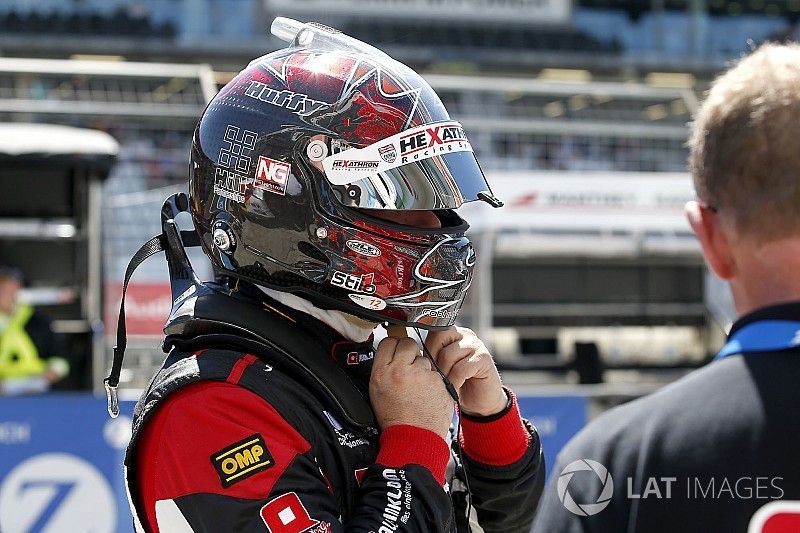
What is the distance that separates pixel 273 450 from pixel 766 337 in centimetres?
73

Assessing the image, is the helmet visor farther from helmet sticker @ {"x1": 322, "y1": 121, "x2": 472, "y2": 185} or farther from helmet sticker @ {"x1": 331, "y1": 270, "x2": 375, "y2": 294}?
helmet sticker @ {"x1": 331, "y1": 270, "x2": 375, "y2": 294}

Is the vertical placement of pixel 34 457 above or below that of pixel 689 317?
above

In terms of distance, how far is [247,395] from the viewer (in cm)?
171

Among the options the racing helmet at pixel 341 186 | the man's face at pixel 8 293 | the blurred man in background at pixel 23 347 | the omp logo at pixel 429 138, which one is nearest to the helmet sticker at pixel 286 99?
the racing helmet at pixel 341 186

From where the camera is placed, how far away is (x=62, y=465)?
17.8ft

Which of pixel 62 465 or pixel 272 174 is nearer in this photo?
pixel 272 174

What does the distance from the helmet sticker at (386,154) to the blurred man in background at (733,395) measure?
637mm

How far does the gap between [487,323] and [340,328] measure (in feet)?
24.9

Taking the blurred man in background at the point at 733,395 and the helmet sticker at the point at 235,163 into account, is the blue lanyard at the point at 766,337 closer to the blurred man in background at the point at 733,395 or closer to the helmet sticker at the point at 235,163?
the blurred man in background at the point at 733,395

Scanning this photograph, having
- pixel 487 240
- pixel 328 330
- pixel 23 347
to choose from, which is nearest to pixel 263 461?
pixel 328 330

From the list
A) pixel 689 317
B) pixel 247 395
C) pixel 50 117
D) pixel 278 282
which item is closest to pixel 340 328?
pixel 278 282

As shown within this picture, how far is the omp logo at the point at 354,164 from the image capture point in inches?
74.1

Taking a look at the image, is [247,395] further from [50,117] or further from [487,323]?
[50,117]
